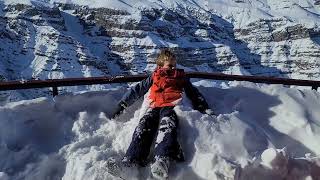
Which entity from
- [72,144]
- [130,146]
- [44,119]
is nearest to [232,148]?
[130,146]

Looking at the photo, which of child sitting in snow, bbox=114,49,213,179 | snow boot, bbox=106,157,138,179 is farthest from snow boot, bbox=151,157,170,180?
snow boot, bbox=106,157,138,179

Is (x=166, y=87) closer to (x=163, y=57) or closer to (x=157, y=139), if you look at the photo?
(x=163, y=57)

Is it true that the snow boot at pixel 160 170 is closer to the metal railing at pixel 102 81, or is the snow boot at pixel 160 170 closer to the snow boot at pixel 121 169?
the snow boot at pixel 121 169

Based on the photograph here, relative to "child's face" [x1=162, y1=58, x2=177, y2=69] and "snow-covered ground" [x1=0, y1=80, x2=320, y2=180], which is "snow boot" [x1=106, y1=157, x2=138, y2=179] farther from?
"child's face" [x1=162, y1=58, x2=177, y2=69]

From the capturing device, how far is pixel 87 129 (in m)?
6.67

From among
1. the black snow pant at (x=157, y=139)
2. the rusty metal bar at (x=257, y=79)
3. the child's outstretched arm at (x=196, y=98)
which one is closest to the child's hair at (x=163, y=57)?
the child's outstretched arm at (x=196, y=98)

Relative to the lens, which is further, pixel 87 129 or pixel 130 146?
pixel 87 129

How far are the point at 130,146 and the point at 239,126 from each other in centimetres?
122

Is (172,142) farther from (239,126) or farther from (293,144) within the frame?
(293,144)

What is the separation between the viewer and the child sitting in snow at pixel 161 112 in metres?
5.71

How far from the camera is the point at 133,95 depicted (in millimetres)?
7109

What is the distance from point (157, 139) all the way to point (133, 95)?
130 cm

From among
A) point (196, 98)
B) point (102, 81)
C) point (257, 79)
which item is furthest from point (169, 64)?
point (257, 79)

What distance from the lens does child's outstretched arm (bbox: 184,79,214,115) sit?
690 cm
